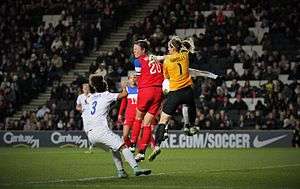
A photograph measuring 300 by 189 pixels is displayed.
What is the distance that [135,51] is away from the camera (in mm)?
16062

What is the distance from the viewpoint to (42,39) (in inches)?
1511

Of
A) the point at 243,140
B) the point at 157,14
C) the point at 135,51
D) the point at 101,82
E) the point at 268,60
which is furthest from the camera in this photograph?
the point at 157,14

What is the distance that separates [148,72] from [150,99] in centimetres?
58

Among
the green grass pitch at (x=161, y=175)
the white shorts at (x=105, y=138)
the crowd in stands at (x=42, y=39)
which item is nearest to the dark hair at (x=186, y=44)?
the green grass pitch at (x=161, y=175)

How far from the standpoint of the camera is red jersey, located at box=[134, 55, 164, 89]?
54.3ft

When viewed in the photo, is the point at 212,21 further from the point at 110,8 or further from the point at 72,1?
the point at 72,1

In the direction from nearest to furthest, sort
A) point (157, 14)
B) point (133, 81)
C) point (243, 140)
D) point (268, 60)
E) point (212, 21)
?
point (133, 81), point (243, 140), point (268, 60), point (212, 21), point (157, 14)

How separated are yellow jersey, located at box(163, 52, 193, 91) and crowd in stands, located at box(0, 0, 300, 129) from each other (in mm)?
12788

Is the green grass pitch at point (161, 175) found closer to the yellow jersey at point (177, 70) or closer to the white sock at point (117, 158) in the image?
the white sock at point (117, 158)

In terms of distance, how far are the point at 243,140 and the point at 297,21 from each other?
7.08 metres

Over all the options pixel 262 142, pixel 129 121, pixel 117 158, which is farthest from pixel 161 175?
pixel 262 142

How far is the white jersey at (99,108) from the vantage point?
43.5ft

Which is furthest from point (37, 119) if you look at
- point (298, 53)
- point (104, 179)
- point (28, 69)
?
point (104, 179)

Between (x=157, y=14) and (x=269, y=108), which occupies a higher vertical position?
(x=157, y=14)
